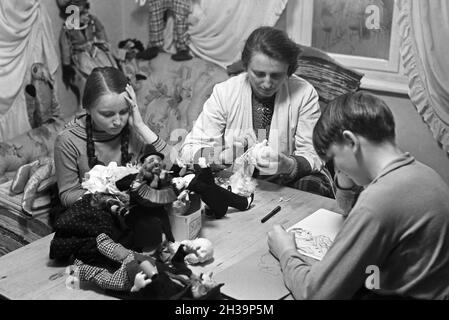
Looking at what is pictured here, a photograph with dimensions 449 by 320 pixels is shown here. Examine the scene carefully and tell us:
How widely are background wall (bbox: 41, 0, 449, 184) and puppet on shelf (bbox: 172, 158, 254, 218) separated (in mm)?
1156

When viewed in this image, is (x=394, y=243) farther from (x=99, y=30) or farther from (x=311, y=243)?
(x=99, y=30)

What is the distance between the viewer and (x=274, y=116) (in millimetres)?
2266

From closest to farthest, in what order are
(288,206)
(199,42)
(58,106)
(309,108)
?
(288,206) < (309,108) < (58,106) < (199,42)

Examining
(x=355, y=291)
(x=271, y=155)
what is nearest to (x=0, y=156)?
(x=271, y=155)

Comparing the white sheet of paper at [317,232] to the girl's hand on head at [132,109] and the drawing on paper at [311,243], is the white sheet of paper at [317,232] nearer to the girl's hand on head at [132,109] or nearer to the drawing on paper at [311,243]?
the drawing on paper at [311,243]

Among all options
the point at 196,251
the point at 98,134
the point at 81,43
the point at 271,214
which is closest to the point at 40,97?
the point at 81,43

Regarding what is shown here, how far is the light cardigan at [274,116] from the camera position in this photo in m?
2.26

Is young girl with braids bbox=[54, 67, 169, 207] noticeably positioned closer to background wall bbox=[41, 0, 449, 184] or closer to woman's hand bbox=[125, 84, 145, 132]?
woman's hand bbox=[125, 84, 145, 132]

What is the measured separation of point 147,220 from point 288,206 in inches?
22.0

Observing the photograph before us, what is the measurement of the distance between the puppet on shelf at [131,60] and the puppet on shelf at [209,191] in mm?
1651

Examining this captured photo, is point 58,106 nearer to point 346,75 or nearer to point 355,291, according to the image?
point 346,75

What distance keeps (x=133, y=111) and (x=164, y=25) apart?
4.86 feet
